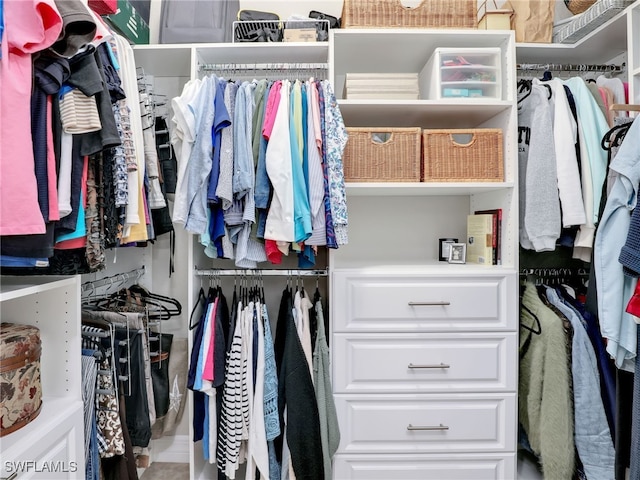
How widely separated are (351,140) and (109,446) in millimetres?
1467

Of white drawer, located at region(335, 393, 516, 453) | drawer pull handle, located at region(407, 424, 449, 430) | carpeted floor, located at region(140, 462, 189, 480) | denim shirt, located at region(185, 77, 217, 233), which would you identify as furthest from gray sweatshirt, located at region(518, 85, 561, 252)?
carpeted floor, located at region(140, 462, 189, 480)

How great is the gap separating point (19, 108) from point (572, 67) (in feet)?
7.06

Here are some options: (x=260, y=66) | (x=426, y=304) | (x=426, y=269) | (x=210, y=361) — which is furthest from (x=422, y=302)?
(x=260, y=66)

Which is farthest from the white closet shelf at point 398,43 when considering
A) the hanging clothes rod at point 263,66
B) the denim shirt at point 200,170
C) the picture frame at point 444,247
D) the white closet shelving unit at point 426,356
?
the picture frame at point 444,247

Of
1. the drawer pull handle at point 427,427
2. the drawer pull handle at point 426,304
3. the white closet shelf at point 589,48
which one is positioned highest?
the white closet shelf at point 589,48

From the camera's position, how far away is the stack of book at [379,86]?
1706 millimetres

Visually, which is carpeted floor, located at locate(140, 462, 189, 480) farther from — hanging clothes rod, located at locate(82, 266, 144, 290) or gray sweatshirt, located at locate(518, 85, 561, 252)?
gray sweatshirt, located at locate(518, 85, 561, 252)

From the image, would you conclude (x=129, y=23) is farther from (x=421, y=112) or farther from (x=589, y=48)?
(x=589, y=48)

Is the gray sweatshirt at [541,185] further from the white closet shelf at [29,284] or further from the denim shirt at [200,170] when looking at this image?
the white closet shelf at [29,284]

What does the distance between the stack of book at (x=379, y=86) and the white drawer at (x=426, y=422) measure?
1259 mm

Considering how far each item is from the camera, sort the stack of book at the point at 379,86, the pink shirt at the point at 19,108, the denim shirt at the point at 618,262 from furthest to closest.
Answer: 1. the stack of book at the point at 379,86
2. the denim shirt at the point at 618,262
3. the pink shirt at the point at 19,108

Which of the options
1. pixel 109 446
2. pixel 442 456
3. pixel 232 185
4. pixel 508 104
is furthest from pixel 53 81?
pixel 442 456

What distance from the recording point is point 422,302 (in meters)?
1.63

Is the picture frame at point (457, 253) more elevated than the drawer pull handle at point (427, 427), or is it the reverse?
the picture frame at point (457, 253)
